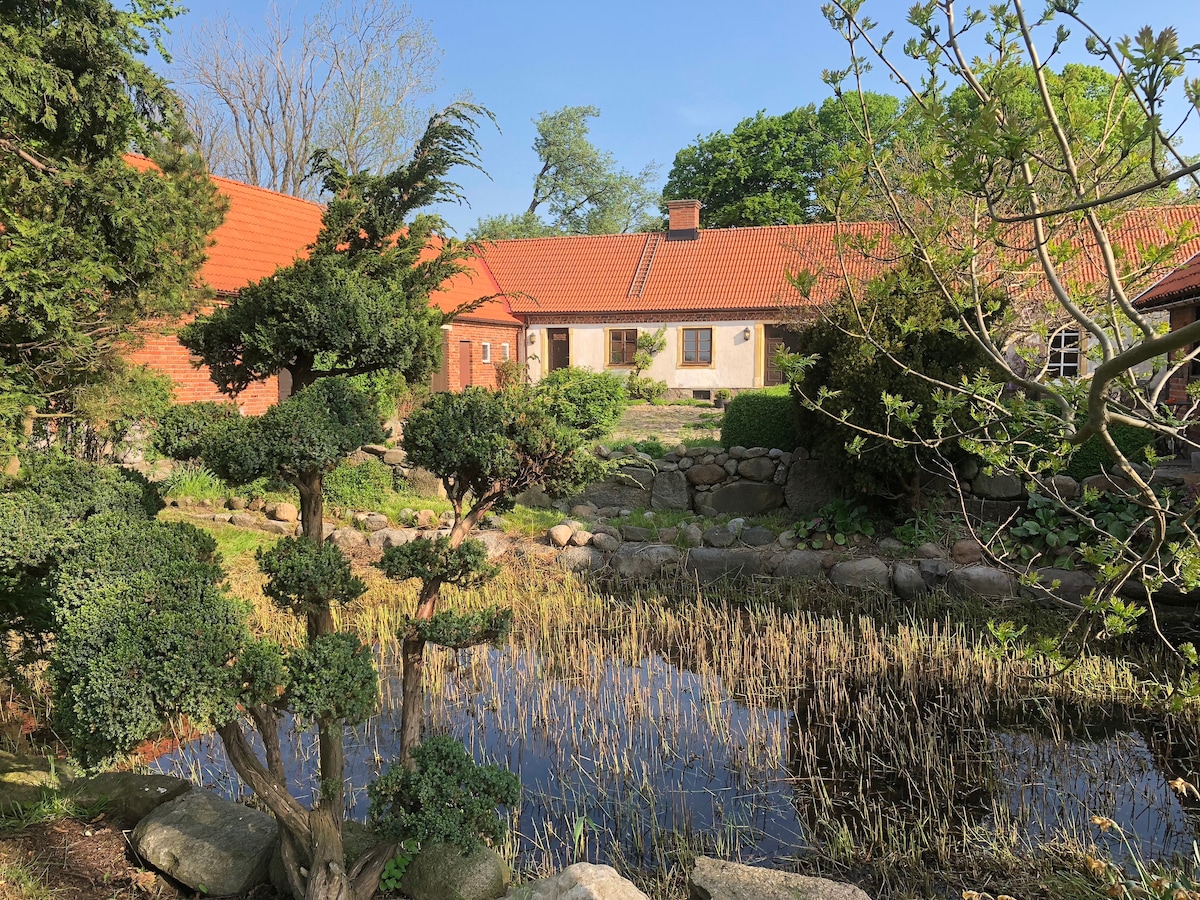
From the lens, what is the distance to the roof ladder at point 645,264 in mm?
22969

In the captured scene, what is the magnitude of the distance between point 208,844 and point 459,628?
1.48 metres

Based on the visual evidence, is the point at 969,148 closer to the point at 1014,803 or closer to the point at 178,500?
the point at 1014,803

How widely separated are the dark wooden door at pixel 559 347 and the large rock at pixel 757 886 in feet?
66.2

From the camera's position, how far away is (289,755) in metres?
5.15

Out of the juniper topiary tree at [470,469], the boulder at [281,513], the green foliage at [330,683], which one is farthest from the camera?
the boulder at [281,513]

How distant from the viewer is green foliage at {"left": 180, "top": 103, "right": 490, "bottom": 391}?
374cm

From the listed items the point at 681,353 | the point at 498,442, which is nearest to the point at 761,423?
the point at 498,442

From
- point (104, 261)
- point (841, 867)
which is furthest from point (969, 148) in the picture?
point (104, 261)

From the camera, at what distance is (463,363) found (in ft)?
64.9

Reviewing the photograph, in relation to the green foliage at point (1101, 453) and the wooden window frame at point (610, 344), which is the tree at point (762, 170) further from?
the green foliage at point (1101, 453)

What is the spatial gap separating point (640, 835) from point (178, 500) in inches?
300

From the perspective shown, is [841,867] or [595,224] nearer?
[841,867]

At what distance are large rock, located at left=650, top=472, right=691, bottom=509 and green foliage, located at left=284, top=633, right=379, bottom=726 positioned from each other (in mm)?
7435

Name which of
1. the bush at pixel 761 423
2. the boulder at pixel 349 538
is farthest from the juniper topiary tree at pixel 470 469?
the bush at pixel 761 423
